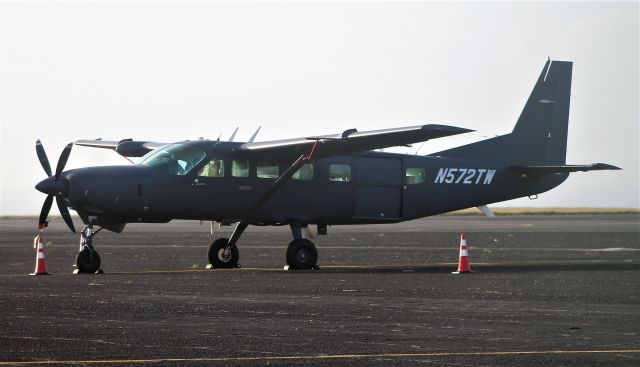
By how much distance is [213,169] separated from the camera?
24000 millimetres

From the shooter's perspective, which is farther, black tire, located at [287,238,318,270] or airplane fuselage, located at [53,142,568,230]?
black tire, located at [287,238,318,270]

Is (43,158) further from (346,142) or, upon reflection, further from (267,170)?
(346,142)

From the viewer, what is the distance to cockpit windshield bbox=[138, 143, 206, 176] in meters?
23.5

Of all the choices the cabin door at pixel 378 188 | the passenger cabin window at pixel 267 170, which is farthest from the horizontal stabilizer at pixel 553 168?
the passenger cabin window at pixel 267 170

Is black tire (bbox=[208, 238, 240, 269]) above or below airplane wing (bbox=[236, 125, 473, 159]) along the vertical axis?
below

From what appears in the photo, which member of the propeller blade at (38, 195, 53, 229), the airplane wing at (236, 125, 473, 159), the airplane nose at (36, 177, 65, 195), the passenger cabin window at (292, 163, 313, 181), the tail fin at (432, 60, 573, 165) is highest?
the tail fin at (432, 60, 573, 165)

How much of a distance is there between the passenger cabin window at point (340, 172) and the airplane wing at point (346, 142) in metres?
0.96

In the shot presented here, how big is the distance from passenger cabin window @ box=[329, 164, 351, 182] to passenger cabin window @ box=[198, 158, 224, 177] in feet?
8.81

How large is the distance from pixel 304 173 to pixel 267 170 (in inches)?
36.1

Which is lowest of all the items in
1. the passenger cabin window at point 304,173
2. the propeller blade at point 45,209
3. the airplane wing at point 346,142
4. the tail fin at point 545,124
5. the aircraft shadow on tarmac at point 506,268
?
the aircraft shadow on tarmac at point 506,268

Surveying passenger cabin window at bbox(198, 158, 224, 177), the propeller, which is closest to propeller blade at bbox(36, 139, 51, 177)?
the propeller

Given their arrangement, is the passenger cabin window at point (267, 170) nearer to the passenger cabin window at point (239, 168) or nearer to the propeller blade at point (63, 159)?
the passenger cabin window at point (239, 168)

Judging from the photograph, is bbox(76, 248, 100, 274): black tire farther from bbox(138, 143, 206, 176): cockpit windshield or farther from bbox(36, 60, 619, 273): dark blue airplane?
bbox(138, 143, 206, 176): cockpit windshield

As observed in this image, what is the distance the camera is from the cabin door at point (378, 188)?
1004 inches
